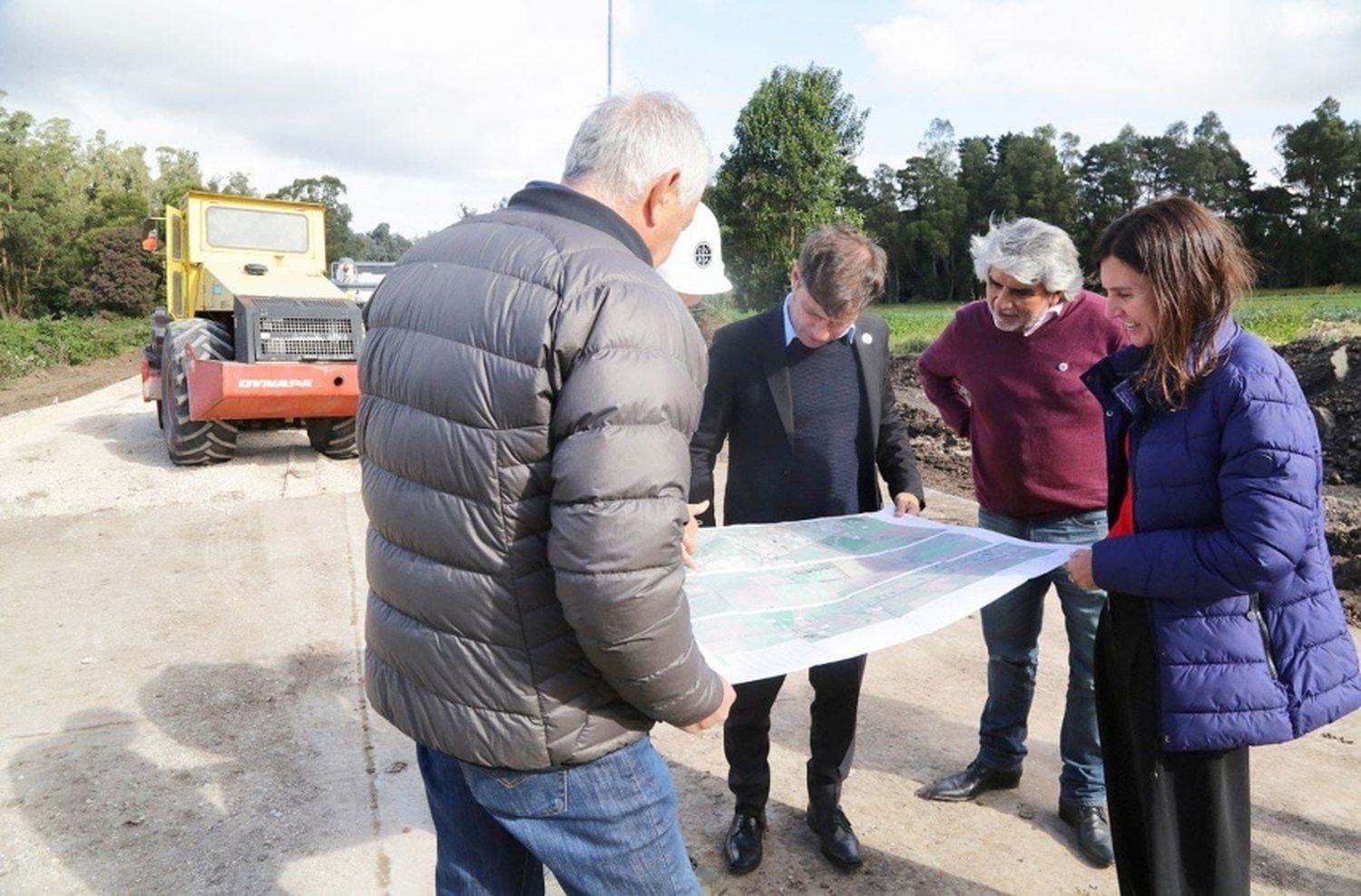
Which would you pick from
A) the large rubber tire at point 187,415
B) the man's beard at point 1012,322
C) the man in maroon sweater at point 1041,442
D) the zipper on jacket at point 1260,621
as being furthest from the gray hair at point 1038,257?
the large rubber tire at point 187,415

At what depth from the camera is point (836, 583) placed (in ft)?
7.34

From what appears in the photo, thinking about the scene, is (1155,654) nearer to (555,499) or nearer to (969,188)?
(555,499)

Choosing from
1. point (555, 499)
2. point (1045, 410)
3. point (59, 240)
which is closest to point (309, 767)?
point (555, 499)

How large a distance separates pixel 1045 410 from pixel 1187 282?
1055 mm

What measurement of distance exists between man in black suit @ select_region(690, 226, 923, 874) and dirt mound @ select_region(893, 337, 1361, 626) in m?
3.61

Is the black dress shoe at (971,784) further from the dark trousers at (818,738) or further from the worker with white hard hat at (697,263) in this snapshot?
the worker with white hard hat at (697,263)

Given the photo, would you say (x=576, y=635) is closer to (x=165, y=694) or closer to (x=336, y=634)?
(x=165, y=694)

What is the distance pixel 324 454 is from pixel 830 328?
8.58 m

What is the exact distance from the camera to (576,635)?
1.42 metres

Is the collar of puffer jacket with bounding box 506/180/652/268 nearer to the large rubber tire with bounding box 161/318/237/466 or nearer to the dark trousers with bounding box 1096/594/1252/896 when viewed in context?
the dark trousers with bounding box 1096/594/1252/896

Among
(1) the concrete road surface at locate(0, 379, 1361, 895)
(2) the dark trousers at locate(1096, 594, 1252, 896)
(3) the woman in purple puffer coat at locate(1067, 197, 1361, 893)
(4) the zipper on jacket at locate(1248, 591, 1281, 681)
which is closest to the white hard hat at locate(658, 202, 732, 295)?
(3) the woman in purple puffer coat at locate(1067, 197, 1361, 893)

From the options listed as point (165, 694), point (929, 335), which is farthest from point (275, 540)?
point (929, 335)

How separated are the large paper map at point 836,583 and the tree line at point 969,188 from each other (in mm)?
36277

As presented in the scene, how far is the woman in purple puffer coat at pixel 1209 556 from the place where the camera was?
1.82 meters
